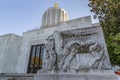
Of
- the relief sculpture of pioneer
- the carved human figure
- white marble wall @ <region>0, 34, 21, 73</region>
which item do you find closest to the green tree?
the relief sculpture of pioneer

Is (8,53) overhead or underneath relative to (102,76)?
overhead

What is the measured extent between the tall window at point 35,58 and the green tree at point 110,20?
23.8 feet

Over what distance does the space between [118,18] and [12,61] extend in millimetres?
11634

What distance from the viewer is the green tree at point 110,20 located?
17.1ft

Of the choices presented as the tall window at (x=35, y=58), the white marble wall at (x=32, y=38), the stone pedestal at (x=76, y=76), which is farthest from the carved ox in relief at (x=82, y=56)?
the tall window at (x=35, y=58)

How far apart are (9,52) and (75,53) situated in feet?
35.2

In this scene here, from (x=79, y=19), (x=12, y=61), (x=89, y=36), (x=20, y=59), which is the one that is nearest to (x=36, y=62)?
(x=20, y=59)

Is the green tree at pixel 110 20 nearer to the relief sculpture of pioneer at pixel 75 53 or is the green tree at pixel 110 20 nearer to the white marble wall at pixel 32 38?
the relief sculpture of pioneer at pixel 75 53

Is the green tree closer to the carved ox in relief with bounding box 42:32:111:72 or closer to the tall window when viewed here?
the carved ox in relief with bounding box 42:32:111:72

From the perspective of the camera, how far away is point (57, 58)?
4.15m

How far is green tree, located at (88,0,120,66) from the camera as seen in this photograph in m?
5.21

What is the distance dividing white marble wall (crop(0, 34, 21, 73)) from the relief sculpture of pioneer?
9524 millimetres

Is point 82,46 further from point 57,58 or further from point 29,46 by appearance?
point 29,46

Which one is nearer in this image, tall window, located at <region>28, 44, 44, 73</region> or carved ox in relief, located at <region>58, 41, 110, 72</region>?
carved ox in relief, located at <region>58, 41, 110, 72</region>
